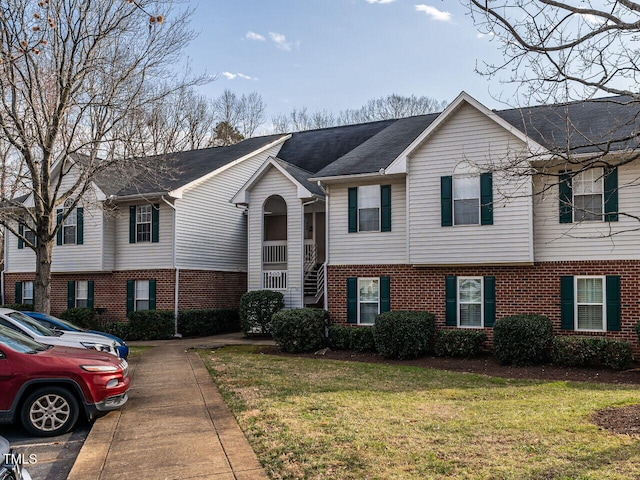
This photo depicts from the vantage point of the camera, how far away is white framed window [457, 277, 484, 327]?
1566cm

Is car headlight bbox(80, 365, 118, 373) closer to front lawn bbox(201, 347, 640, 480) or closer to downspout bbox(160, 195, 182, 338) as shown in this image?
front lawn bbox(201, 347, 640, 480)

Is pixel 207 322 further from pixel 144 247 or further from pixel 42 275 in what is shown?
pixel 42 275

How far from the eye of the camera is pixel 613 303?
14172 mm

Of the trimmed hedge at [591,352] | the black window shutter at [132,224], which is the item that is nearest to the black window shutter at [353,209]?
the trimmed hedge at [591,352]

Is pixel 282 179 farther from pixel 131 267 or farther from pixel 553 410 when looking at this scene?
pixel 553 410

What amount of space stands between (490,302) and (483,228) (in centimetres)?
202

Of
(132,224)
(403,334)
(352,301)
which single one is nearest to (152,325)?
(132,224)

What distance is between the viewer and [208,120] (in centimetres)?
4262

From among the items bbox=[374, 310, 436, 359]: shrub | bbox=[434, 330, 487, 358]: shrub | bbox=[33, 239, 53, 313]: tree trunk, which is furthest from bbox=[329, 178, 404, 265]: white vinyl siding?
bbox=[33, 239, 53, 313]: tree trunk

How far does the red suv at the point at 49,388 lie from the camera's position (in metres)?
7.54

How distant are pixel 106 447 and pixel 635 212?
12.9 meters

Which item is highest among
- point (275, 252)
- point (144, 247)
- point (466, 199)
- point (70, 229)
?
point (466, 199)

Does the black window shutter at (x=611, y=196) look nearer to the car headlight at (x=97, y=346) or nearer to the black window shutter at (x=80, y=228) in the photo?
the car headlight at (x=97, y=346)

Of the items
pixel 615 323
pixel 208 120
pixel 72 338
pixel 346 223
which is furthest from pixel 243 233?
pixel 208 120
